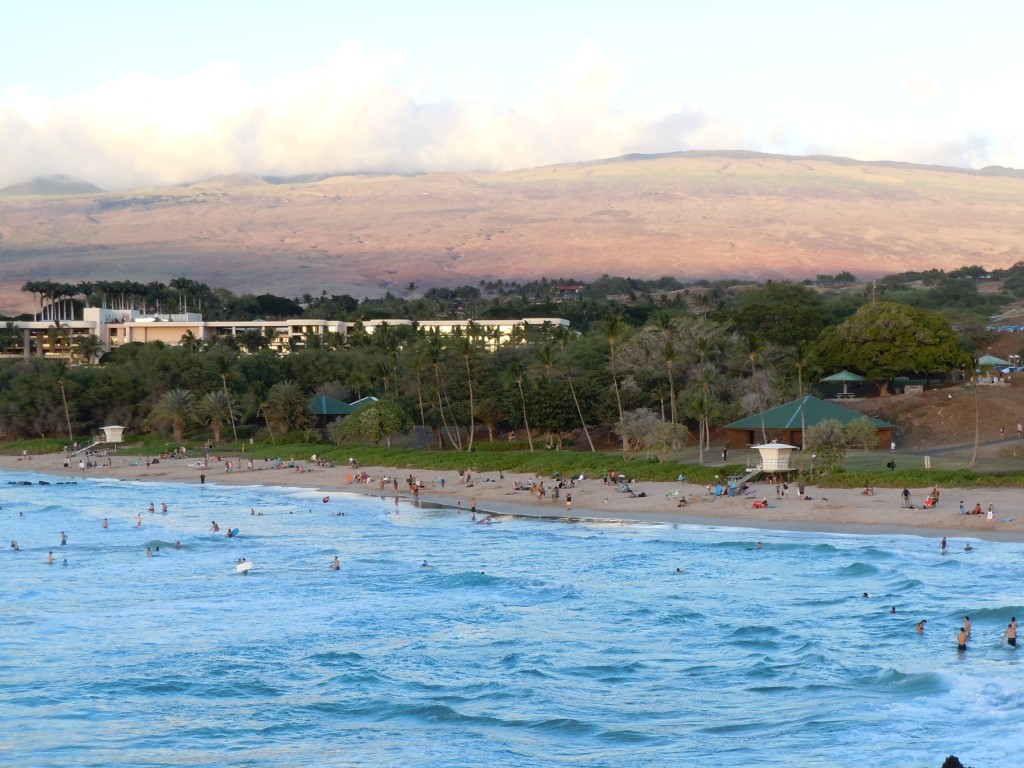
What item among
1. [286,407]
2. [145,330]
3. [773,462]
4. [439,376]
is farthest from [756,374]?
[145,330]

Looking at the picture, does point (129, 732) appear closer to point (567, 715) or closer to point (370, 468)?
point (567, 715)

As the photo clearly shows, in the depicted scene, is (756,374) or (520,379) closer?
(756,374)

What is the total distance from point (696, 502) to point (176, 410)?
49327mm

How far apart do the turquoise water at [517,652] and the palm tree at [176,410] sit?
40956 millimetres

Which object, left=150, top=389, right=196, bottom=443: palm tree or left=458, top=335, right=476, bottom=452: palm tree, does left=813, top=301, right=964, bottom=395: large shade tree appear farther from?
left=150, top=389, right=196, bottom=443: palm tree

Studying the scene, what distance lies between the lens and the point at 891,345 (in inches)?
2955

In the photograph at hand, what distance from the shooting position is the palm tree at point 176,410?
89688 millimetres

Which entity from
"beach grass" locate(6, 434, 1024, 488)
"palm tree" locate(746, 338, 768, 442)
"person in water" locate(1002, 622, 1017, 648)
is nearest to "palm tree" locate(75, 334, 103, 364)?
"beach grass" locate(6, 434, 1024, 488)

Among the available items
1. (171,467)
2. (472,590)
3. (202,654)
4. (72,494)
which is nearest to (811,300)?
(171,467)

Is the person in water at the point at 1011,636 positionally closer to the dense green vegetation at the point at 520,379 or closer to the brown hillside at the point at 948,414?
the brown hillside at the point at 948,414

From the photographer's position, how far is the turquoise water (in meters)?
23.6

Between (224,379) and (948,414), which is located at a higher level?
(224,379)

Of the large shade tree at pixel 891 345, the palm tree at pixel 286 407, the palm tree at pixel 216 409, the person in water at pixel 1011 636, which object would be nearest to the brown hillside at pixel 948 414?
the large shade tree at pixel 891 345

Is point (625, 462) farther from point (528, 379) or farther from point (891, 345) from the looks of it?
point (891, 345)
